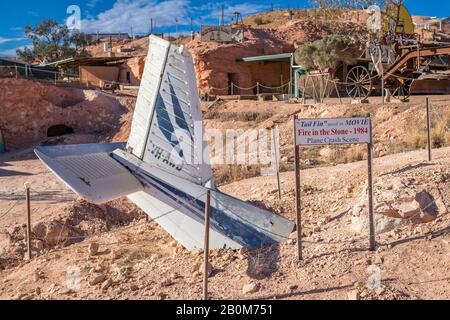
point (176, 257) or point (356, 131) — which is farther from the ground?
point (356, 131)

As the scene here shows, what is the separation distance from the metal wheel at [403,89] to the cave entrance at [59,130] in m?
17.5

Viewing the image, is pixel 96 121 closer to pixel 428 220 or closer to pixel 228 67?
pixel 228 67

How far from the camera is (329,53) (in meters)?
27.9

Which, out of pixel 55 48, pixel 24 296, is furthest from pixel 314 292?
pixel 55 48

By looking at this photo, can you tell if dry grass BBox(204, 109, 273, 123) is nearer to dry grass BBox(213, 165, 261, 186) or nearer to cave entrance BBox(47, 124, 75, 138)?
dry grass BBox(213, 165, 261, 186)

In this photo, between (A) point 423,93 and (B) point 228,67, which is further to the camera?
(B) point 228,67

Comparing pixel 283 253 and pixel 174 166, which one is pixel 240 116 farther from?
pixel 283 253

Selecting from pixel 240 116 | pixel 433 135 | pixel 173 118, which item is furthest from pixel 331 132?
pixel 240 116

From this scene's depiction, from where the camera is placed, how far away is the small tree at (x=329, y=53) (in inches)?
1091

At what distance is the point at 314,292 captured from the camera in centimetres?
561

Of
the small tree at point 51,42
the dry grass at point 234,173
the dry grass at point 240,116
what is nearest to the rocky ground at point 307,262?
the dry grass at point 234,173

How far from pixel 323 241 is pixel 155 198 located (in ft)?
7.83

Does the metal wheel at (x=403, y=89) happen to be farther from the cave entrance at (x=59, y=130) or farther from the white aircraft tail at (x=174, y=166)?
the cave entrance at (x=59, y=130)

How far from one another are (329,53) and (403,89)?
22.7 feet
